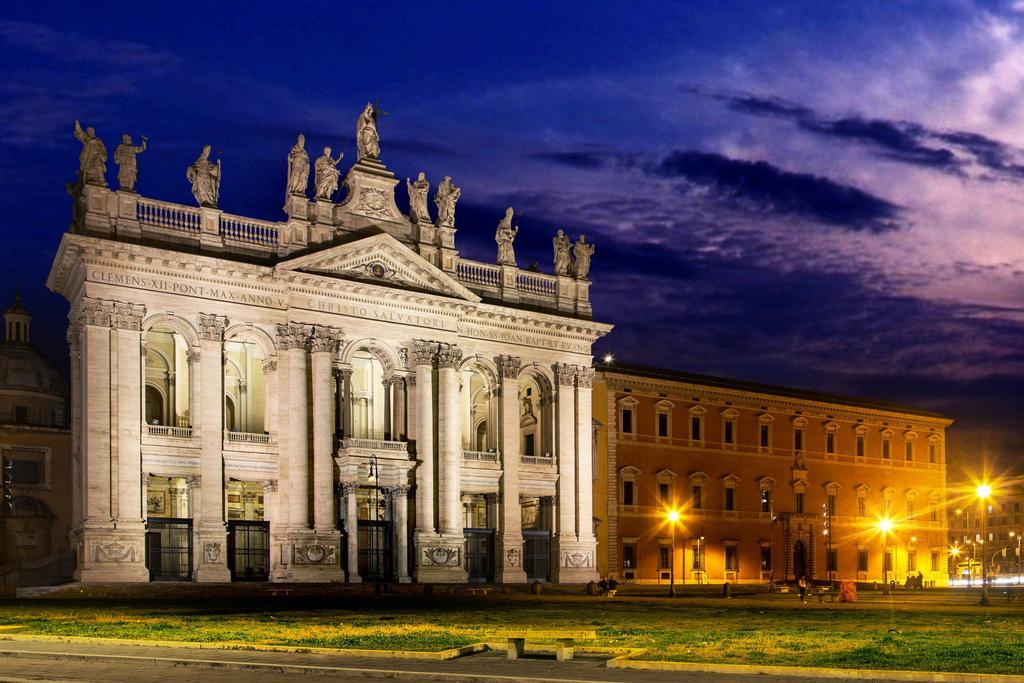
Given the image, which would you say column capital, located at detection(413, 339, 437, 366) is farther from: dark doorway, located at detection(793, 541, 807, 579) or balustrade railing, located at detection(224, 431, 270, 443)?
dark doorway, located at detection(793, 541, 807, 579)

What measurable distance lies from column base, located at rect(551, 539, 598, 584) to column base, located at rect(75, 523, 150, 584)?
21.4m

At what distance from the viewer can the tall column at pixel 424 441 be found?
185 feet

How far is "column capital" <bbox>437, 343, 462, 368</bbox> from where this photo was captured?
5769 cm

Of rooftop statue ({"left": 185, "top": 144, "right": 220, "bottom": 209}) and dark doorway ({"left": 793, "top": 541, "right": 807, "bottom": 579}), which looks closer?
rooftop statue ({"left": 185, "top": 144, "right": 220, "bottom": 209})

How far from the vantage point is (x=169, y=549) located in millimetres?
51094

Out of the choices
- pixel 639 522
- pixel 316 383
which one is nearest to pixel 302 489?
pixel 316 383

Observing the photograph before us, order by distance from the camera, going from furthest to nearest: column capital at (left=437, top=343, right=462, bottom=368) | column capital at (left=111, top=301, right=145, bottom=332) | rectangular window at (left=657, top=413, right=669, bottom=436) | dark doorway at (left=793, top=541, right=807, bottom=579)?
dark doorway at (left=793, top=541, right=807, bottom=579)
rectangular window at (left=657, top=413, right=669, bottom=436)
column capital at (left=437, top=343, right=462, bottom=368)
column capital at (left=111, top=301, right=145, bottom=332)

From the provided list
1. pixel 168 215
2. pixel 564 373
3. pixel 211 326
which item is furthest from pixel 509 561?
pixel 168 215

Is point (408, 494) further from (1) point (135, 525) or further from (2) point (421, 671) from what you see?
(2) point (421, 671)

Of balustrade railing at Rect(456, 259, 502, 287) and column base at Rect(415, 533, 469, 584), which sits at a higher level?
balustrade railing at Rect(456, 259, 502, 287)

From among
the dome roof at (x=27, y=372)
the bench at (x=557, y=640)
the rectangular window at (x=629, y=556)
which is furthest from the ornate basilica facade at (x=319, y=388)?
the dome roof at (x=27, y=372)

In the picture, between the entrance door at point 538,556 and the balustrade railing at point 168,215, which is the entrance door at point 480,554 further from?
the balustrade railing at point 168,215

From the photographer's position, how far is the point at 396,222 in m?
58.7

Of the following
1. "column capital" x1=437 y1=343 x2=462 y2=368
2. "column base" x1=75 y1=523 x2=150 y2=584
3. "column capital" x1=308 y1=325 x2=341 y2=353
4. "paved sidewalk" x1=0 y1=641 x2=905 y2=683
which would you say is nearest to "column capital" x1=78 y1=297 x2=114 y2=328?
"column base" x1=75 y1=523 x2=150 y2=584
